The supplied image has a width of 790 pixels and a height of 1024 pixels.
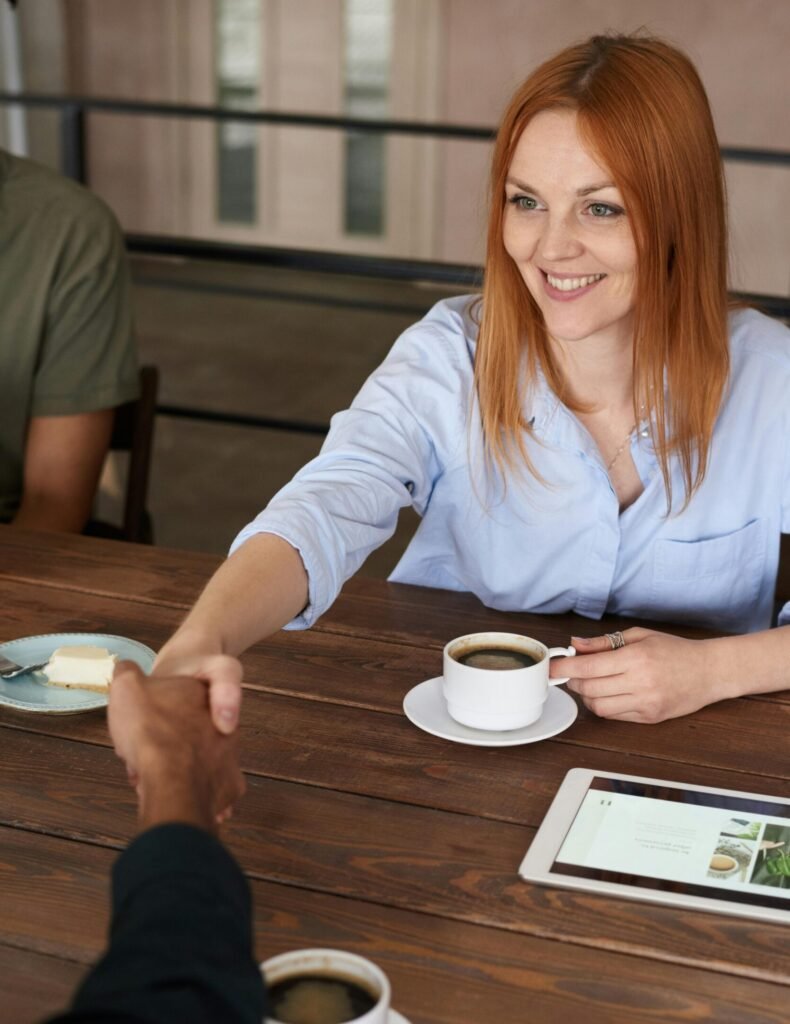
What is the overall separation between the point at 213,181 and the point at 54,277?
5863mm

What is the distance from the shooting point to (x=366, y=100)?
7.55 meters

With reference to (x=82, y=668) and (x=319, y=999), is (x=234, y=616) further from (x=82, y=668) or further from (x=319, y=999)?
(x=319, y=999)

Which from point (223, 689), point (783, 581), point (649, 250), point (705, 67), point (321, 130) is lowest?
point (321, 130)

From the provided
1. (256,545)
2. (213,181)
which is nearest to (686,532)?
(256,545)

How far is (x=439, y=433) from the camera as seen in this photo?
169 centimetres

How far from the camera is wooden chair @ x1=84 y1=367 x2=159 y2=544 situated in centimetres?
230

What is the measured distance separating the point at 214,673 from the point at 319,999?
0.32m

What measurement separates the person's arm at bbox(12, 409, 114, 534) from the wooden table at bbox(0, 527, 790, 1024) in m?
0.70

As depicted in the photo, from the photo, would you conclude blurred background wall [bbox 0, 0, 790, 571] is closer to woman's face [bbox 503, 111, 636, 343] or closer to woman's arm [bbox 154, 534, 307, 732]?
woman's face [bbox 503, 111, 636, 343]

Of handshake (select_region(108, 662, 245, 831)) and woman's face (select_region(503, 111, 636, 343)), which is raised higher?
woman's face (select_region(503, 111, 636, 343))

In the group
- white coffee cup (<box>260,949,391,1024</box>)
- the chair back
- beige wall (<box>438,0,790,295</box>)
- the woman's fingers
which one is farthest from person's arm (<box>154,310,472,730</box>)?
beige wall (<box>438,0,790,295</box>)

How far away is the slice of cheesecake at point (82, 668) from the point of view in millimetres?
1374

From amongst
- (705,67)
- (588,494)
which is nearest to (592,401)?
(588,494)

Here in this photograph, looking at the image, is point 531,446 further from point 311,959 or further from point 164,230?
point 164,230
